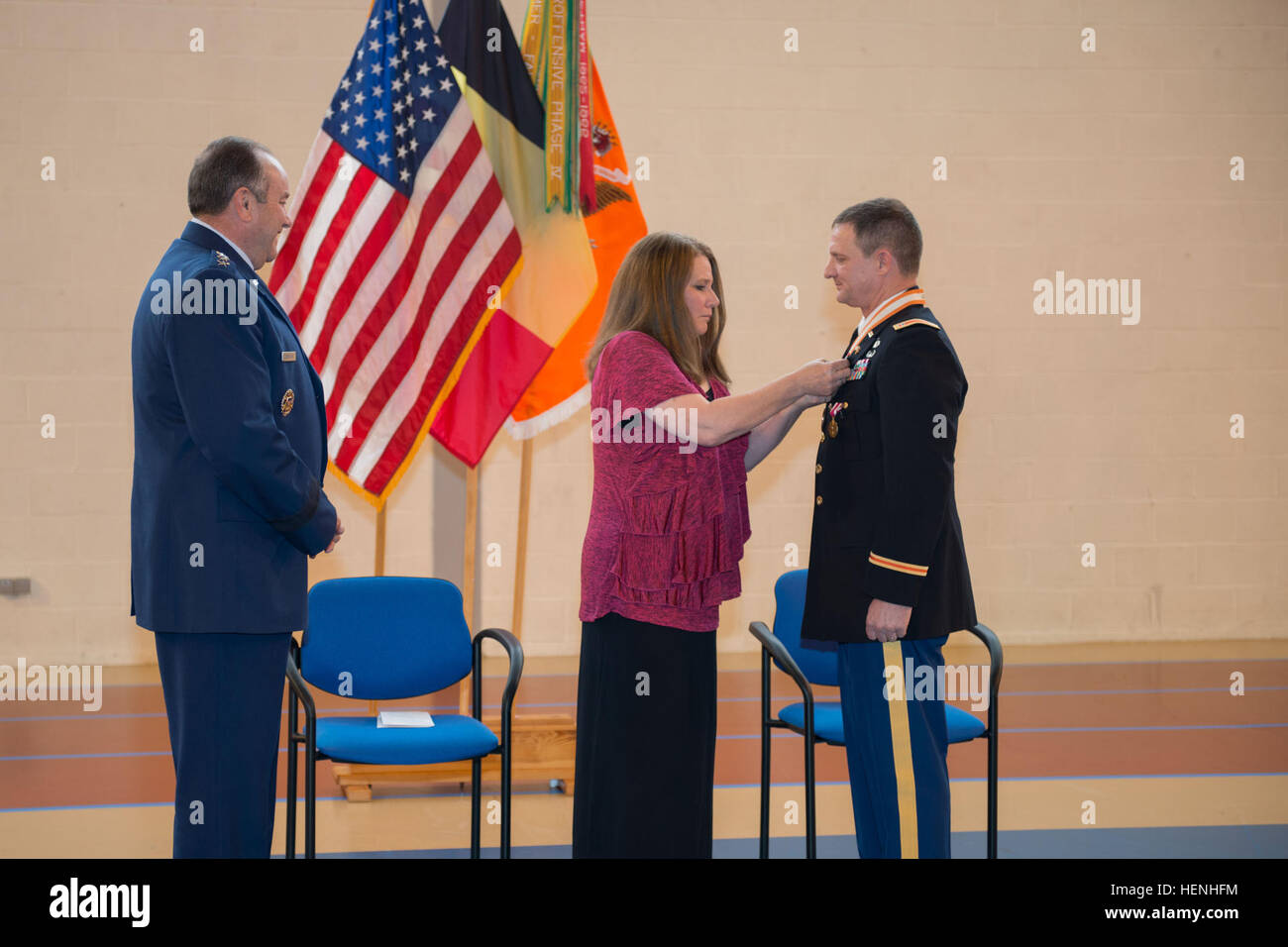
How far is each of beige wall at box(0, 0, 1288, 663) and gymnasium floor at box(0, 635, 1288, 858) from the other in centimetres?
79

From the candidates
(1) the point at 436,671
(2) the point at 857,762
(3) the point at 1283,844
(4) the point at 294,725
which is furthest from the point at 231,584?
(3) the point at 1283,844

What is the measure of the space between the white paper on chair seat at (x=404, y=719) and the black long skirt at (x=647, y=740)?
2.22 feet

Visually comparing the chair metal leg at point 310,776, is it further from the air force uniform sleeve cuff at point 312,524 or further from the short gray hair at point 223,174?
the short gray hair at point 223,174

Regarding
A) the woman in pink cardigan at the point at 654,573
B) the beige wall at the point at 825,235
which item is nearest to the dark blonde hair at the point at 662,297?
the woman in pink cardigan at the point at 654,573

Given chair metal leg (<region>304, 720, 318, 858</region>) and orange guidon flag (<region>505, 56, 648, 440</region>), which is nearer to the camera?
chair metal leg (<region>304, 720, 318, 858</region>)

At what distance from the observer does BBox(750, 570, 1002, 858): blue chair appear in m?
2.94

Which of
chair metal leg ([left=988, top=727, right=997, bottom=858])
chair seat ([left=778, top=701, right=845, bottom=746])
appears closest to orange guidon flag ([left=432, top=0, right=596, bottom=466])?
chair seat ([left=778, top=701, right=845, bottom=746])

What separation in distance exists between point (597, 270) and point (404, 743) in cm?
217

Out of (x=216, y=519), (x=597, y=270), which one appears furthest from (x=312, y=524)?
(x=597, y=270)

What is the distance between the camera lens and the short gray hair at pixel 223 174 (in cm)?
242

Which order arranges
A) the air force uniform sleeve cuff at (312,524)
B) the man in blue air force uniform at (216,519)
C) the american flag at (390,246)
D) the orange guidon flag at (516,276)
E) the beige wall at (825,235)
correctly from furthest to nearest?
the beige wall at (825,235) → the orange guidon flag at (516,276) → the american flag at (390,246) → the air force uniform sleeve cuff at (312,524) → the man in blue air force uniform at (216,519)

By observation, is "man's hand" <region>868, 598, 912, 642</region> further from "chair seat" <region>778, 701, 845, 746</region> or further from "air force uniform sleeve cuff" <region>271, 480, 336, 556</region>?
"air force uniform sleeve cuff" <region>271, 480, 336, 556</region>

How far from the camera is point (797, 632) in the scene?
10.9 ft

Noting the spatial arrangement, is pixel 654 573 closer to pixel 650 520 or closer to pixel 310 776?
pixel 650 520
